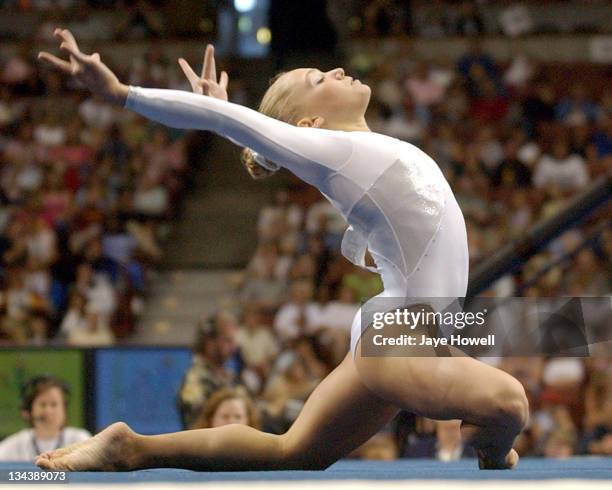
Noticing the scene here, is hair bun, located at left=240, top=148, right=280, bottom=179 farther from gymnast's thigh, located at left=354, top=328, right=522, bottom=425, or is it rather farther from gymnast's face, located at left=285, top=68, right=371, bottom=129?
gymnast's thigh, located at left=354, top=328, right=522, bottom=425

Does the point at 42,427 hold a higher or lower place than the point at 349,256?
lower

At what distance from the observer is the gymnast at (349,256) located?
2859mm

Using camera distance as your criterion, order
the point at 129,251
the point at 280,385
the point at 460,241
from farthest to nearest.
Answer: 1. the point at 129,251
2. the point at 280,385
3. the point at 460,241

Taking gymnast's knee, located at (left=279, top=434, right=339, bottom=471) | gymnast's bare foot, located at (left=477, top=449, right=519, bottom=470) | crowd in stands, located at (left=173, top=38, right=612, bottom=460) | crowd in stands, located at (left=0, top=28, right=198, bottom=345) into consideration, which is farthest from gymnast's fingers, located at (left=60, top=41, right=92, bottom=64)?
crowd in stands, located at (left=0, top=28, right=198, bottom=345)

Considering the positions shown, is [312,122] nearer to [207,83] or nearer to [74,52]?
[207,83]

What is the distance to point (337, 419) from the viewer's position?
3.10 metres

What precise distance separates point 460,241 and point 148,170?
23.5 ft

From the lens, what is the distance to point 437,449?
5.51m

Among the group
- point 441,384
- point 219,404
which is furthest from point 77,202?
point 441,384

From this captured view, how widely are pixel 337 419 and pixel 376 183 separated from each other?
61 cm

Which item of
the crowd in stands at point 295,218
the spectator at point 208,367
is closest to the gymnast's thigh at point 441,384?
the spectator at point 208,367

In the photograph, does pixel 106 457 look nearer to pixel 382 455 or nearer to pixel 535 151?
pixel 382 455

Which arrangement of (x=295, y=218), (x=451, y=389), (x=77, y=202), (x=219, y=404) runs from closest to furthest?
(x=451, y=389), (x=219, y=404), (x=295, y=218), (x=77, y=202)

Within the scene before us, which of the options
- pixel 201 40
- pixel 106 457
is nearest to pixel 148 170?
pixel 201 40
